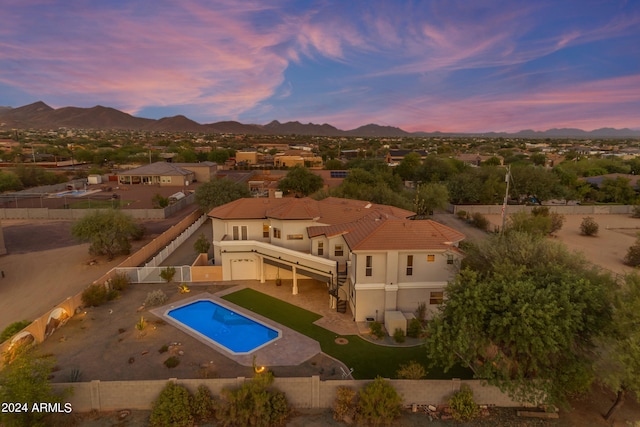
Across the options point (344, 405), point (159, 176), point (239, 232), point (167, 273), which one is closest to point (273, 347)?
point (344, 405)

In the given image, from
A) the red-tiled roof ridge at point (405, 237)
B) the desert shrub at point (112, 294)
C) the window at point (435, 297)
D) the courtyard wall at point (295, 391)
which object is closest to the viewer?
the courtyard wall at point (295, 391)

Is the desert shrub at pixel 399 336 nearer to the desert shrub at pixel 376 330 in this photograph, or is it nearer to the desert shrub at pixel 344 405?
the desert shrub at pixel 376 330

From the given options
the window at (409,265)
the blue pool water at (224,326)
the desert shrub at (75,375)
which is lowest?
the blue pool water at (224,326)

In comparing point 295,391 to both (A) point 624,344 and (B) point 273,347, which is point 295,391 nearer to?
(B) point 273,347

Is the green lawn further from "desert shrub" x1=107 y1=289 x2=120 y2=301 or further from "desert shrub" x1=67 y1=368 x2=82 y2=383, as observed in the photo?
"desert shrub" x1=67 y1=368 x2=82 y2=383

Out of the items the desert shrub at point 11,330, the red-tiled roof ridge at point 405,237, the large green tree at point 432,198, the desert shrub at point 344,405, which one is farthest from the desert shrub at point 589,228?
the desert shrub at point 11,330

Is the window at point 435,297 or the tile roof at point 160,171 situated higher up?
the tile roof at point 160,171
